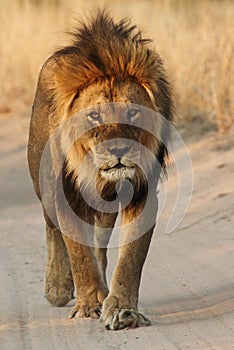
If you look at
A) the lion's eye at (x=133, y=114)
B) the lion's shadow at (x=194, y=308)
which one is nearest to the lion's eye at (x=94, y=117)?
the lion's eye at (x=133, y=114)

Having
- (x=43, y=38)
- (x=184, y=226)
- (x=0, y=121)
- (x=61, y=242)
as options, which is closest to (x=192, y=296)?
(x=61, y=242)

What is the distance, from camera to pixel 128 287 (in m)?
4.83

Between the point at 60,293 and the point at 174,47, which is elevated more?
the point at 174,47

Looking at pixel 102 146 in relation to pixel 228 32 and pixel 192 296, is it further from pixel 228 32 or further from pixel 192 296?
pixel 228 32

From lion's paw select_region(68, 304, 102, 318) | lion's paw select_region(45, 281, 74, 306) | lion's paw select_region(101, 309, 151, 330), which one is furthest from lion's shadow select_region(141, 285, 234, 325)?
lion's paw select_region(45, 281, 74, 306)

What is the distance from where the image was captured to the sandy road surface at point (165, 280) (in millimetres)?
4609

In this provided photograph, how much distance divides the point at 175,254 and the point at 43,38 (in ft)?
27.2

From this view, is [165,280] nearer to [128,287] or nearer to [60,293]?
[60,293]

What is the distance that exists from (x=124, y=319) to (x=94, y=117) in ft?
3.05

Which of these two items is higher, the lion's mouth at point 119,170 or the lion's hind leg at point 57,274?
the lion's mouth at point 119,170

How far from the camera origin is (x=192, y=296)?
5.52 metres

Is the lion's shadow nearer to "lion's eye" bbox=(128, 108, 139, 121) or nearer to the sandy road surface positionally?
the sandy road surface

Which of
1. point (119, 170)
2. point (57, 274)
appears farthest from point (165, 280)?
point (119, 170)

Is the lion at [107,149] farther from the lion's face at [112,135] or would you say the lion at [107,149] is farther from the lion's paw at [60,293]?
the lion's paw at [60,293]
